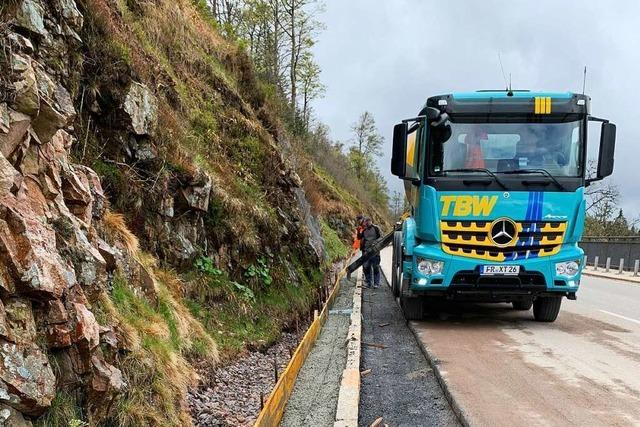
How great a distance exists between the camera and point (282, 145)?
13531 millimetres

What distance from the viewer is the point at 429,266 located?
7488mm

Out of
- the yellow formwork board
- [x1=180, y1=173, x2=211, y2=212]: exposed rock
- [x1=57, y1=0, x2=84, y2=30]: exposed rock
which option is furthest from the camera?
[x1=180, y1=173, x2=211, y2=212]: exposed rock

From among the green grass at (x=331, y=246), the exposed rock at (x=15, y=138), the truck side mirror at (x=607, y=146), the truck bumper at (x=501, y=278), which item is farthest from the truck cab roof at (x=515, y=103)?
the green grass at (x=331, y=246)

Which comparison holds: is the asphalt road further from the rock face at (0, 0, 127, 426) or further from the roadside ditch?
the rock face at (0, 0, 127, 426)

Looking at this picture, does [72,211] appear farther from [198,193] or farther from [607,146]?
[607,146]

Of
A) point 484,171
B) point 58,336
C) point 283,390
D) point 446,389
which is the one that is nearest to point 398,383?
point 446,389

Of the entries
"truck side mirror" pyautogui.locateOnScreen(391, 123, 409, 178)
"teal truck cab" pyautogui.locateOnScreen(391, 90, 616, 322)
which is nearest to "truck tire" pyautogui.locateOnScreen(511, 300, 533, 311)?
"teal truck cab" pyautogui.locateOnScreen(391, 90, 616, 322)

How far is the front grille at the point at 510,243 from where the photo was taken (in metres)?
7.25

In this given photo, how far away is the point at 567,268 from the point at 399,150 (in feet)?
10.0

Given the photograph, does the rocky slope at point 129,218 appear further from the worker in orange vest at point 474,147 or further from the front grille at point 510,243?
the worker in orange vest at point 474,147

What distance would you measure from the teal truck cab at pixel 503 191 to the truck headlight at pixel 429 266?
0.05 ft

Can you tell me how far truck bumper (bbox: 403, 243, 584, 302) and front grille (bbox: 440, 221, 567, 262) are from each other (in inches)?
3.6

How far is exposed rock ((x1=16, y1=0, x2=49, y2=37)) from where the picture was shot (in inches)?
162

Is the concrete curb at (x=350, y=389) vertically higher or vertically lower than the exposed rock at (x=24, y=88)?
lower
